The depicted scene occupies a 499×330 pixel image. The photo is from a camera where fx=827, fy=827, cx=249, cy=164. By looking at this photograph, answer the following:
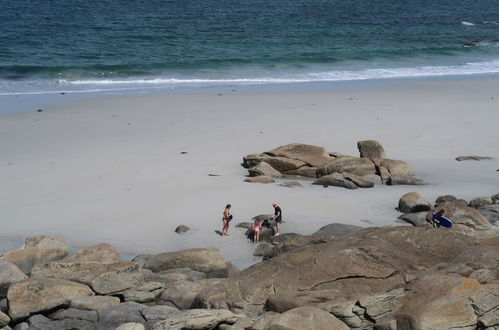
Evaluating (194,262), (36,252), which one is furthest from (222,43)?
(194,262)

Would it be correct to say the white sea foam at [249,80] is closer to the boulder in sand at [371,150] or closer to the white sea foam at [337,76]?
the white sea foam at [337,76]

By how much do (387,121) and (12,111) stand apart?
13241 mm

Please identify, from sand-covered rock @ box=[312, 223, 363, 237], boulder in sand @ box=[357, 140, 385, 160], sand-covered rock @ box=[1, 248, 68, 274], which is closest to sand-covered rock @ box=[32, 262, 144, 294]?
sand-covered rock @ box=[1, 248, 68, 274]

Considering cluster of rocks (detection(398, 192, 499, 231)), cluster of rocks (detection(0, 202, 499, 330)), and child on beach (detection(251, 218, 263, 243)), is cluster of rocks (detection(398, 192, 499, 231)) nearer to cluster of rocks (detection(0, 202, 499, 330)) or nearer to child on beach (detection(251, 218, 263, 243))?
cluster of rocks (detection(0, 202, 499, 330))

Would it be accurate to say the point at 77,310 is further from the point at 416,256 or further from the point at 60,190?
the point at 60,190

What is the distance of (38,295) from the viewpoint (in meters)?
12.9

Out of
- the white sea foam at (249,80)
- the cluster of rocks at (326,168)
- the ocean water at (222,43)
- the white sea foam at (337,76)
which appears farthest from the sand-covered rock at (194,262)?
the white sea foam at (337,76)

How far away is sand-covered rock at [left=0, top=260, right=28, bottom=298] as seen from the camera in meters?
13.7

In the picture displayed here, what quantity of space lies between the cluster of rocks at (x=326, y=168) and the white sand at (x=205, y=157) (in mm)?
423

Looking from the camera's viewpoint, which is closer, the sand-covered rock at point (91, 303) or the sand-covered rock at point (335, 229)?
the sand-covered rock at point (91, 303)

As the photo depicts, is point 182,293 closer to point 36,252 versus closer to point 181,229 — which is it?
point 36,252

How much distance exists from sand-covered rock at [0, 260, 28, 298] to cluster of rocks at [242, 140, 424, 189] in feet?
26.6

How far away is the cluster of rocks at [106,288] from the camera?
12.5m

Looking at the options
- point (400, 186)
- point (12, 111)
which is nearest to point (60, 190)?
point (400, 186)
